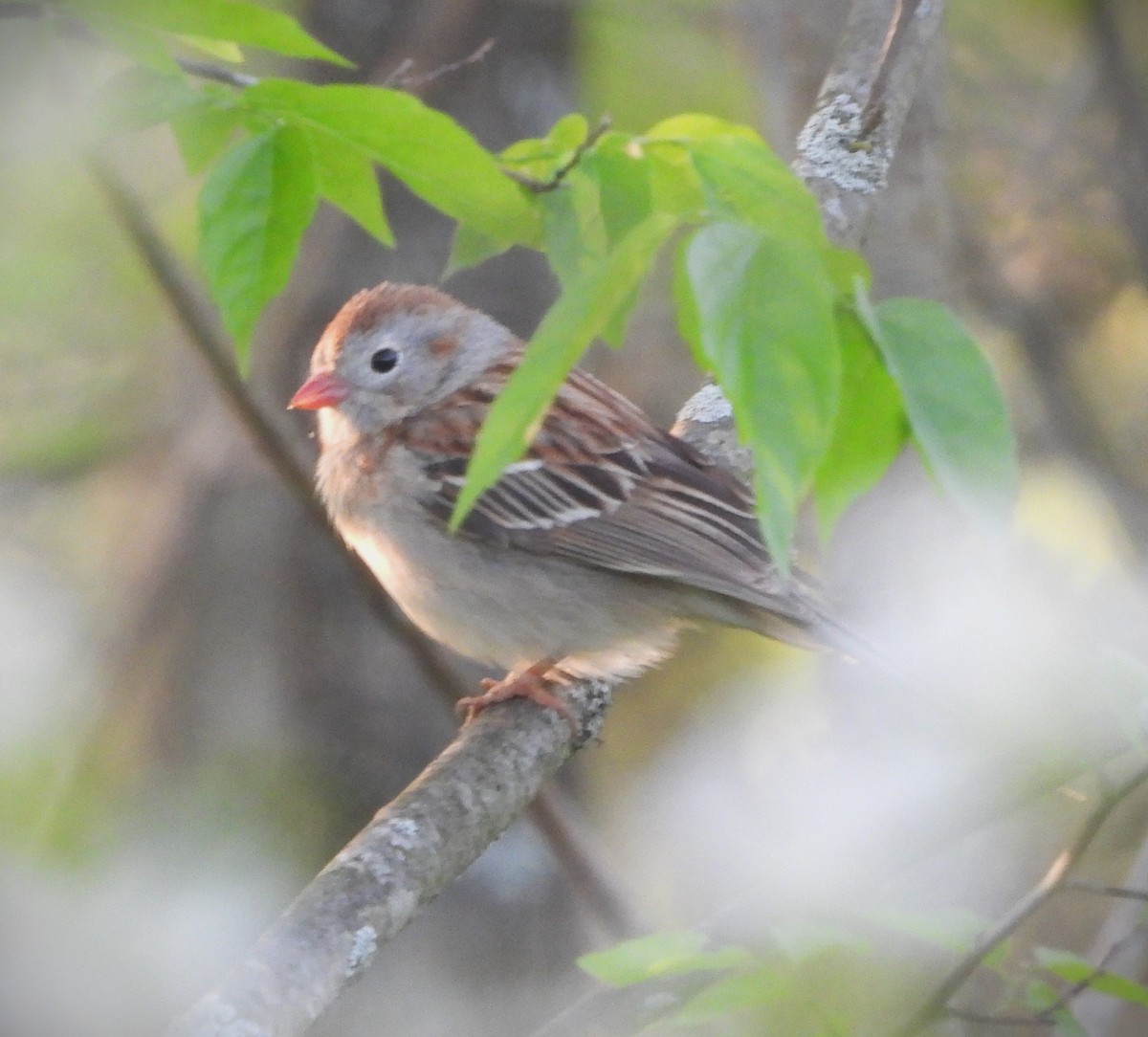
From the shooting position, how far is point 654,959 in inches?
79.1

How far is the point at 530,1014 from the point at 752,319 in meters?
2.81

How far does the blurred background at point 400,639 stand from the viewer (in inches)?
140

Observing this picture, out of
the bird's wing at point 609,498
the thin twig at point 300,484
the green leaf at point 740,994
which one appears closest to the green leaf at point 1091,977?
the green leaf at point 740,994

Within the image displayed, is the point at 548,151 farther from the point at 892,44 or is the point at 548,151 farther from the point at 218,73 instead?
the point at 892,44

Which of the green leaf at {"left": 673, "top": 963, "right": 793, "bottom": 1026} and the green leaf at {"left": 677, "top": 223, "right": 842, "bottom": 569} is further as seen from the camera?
the green leaf at {"left": 673, "top": 963, "right": 793, "bottom": 1026}

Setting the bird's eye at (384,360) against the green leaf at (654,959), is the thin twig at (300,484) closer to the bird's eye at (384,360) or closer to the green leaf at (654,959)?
the bird's eye at (384,360)

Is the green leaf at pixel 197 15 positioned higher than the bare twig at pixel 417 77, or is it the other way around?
the green leaf at pixel 197 15

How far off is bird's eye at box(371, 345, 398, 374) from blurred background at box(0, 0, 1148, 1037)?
26 centimetres

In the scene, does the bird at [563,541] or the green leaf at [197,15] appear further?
the bird at [563,541]

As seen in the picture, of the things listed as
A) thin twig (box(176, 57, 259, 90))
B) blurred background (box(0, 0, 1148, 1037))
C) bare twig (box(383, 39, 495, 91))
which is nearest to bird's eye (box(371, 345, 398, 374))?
blurred background (box(0, 0, 1148, 1037))

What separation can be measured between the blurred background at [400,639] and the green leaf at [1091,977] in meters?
0.76

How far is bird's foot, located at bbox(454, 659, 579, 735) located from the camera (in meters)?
2.85

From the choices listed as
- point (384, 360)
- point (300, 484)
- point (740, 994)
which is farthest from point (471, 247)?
point (384, 360)

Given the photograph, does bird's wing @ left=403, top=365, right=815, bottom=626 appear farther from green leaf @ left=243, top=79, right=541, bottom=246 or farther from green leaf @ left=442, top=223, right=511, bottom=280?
green leaf @ left=243, top=79, right=541, bottom=246
